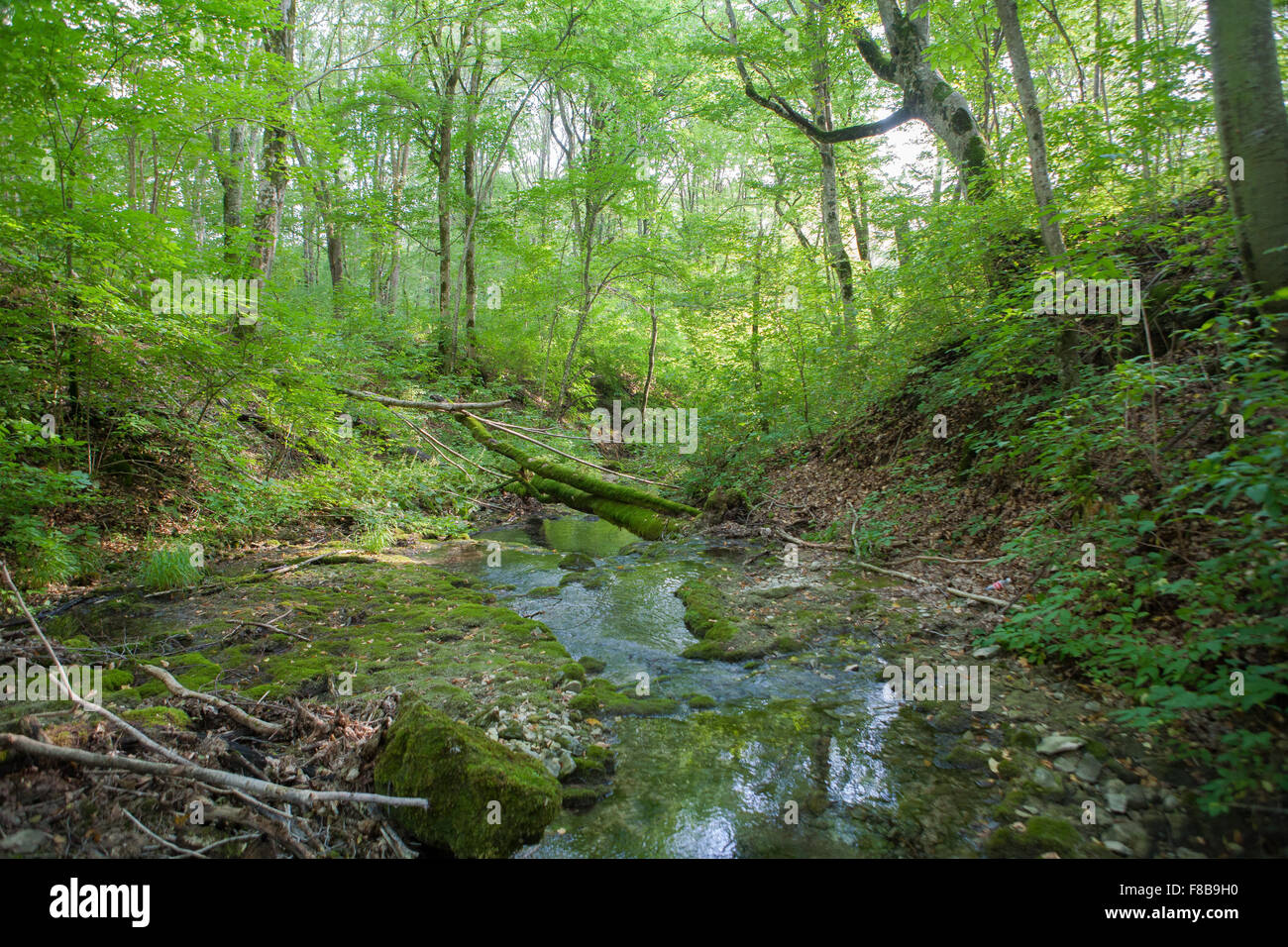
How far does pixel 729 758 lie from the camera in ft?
11.2

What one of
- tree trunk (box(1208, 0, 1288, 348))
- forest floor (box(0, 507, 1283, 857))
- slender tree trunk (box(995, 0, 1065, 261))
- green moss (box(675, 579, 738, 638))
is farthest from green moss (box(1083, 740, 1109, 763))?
slender tree trunk (box(995, 0, 1065, 261))

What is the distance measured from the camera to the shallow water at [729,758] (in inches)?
106

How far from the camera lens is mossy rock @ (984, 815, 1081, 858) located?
247 centimetres

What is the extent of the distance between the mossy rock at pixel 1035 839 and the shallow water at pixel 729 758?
547 millimetres

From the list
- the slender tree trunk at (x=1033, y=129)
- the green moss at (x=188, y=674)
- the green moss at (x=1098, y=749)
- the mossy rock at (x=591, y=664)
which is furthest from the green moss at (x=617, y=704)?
the slender tree trunk at (x=1033, y=129)

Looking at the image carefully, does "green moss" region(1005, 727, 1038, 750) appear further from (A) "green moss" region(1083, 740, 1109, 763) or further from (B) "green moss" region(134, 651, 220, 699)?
(B) "green moss" region(134, 651, 220, 699)

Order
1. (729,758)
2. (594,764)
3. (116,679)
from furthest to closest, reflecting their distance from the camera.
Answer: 1. (116,679)
2. (729,758)
3. (594,764)

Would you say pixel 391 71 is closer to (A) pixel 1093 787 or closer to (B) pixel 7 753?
(B) pixel 7 753

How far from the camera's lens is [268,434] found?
9.11 m

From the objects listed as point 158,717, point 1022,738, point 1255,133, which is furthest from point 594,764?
point 1255,133

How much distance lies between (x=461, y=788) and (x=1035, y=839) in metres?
2.71

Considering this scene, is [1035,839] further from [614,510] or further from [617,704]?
[614,510]

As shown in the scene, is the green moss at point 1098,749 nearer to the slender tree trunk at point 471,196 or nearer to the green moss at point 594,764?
the green moss at point 594,764
